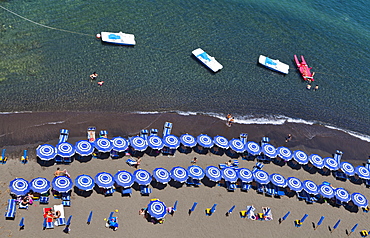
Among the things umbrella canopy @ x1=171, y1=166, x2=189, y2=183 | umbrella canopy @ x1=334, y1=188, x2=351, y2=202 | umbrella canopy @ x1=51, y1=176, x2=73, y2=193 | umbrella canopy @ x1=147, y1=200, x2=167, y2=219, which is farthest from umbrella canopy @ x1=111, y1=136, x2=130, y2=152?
umbrella canopy @ x1=334, y1=188, x2=351, y2=202

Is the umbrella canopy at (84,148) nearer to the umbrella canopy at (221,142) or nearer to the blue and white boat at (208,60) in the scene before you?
the umbrella canopy at (221,142)

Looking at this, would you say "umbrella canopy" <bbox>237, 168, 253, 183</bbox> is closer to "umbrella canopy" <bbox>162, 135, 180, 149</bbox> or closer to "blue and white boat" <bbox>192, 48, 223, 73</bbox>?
"umbrella canopy" <bbox>162, 135, 180, 149</bbox>

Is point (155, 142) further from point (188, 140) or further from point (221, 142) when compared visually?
point (221, 142)

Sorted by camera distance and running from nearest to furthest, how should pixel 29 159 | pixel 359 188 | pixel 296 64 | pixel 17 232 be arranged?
1. pixel 17 232
2. pixel 29 159
3. pixel 359 188
4. pixel 296 64

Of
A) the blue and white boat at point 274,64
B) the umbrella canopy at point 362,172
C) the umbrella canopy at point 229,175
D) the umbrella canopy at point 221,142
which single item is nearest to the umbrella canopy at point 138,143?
the umbrella canopy at point 221,142

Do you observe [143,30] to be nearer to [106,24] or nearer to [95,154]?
[106,24]

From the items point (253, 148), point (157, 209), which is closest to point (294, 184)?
point (253, 148)

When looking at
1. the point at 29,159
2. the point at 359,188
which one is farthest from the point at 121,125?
the point at 359,188
